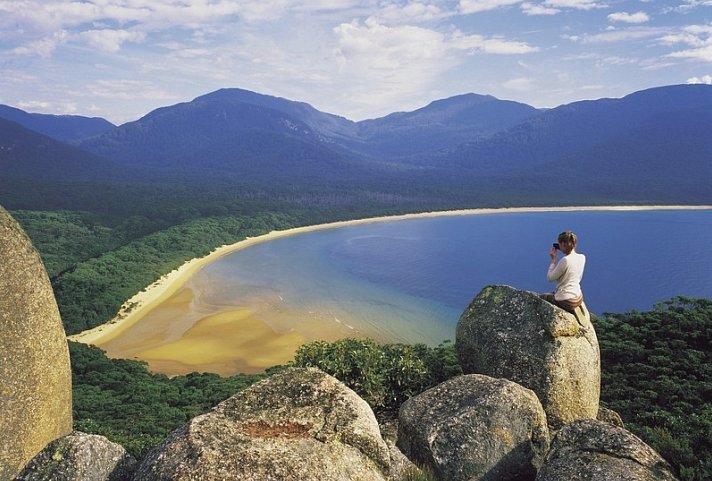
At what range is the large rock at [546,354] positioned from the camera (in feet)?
42.9

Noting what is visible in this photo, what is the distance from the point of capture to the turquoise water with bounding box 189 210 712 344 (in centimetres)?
7150

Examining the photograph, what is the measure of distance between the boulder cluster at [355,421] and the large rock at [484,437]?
24mm

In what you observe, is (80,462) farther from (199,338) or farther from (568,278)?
(199,338)

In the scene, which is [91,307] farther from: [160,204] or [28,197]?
[28,197]

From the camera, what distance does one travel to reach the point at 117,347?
55.5 meters

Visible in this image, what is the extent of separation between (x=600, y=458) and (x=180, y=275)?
8528 cm

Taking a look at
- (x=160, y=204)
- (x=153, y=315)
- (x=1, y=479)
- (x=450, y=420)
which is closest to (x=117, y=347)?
(x=153, y=315)

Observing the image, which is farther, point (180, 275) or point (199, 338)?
point (180, 275)

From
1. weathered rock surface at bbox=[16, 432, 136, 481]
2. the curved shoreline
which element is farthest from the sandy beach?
weathered rock surface at bbox=[16, 432, 136, 481]

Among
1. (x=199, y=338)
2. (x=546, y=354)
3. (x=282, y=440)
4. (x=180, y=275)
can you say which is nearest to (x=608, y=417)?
(x=546, y=354)

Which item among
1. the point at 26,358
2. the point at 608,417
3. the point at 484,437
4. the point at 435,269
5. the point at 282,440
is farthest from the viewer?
the point at 435,269

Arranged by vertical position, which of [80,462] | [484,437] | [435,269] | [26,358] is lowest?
[435,269]

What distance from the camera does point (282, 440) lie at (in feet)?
24.3

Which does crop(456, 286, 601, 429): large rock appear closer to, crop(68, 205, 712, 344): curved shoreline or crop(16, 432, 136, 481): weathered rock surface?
crop(16, 432, 136, 481): weathered rock surface
